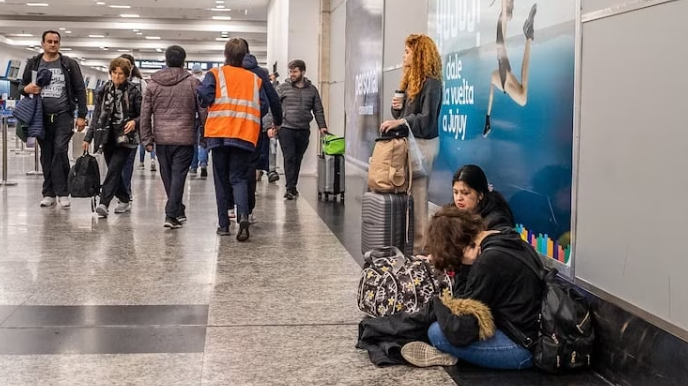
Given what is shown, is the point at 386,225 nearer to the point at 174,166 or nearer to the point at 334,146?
the point at 174,166

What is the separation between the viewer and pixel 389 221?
19.6 feet

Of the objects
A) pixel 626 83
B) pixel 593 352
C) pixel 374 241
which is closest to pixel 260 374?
pixel 593 352

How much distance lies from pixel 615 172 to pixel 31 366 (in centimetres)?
267

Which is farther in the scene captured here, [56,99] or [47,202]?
[47,202]

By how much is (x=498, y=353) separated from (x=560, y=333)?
28 cm

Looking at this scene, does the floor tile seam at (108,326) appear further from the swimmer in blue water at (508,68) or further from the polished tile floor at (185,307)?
the swimmer in blue water at (508,68)

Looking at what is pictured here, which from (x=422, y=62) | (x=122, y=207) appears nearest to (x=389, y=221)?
(x=422, y=62)

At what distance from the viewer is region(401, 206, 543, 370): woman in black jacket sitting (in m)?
3.70

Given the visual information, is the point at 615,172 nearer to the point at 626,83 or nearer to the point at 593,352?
the point at 626,83

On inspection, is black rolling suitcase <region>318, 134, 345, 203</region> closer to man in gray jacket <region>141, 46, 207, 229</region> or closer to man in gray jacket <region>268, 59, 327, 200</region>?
man in gray jacket <region>268, 59, 327, 200</region>

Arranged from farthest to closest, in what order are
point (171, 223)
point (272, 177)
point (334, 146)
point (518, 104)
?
point (272, 177) → point (334, 146) → point (171, 223) → point (518, 104)

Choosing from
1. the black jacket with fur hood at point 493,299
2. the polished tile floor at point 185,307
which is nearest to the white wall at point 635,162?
the black jacket with fur hood at point 493,299

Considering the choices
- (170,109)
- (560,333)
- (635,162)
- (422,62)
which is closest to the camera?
(635,162)

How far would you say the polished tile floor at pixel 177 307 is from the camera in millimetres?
3773
